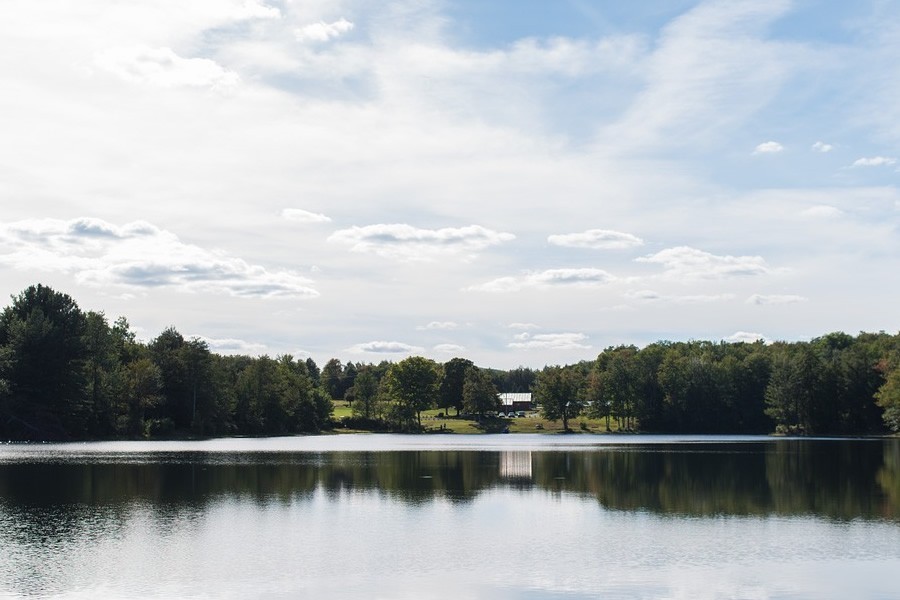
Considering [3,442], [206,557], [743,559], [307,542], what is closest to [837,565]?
[743,559]

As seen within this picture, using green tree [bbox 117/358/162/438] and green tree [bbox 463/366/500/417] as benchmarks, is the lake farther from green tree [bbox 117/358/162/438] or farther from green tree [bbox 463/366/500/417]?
green tree [bbox 463/366/500/417]

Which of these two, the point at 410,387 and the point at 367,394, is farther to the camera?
the point at 367,394

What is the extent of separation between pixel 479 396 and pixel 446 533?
141 m

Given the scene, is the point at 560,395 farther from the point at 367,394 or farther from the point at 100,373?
the point at 100,373

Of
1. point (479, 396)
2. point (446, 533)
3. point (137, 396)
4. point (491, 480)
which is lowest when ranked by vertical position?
point (491, 480)

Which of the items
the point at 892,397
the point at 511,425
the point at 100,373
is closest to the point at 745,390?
the point at 892,397

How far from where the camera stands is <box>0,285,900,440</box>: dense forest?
359 feet

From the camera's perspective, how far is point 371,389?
172 m

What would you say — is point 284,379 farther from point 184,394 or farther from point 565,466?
point 565,466

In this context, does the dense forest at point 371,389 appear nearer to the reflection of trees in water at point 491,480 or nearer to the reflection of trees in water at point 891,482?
the reflection of trees in water at point 491,480

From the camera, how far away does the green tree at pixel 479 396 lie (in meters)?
174

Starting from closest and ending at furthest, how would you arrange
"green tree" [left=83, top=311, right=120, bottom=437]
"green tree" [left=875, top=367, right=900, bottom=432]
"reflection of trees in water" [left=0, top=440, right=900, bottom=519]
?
"reflection of trees in water" [left=0, top=440, right=900, bottom=519] < "green tree" [left=83, top=311, right=120, bottom=437] < "green tree" [left=875, top=367, right=900, bottom=432]

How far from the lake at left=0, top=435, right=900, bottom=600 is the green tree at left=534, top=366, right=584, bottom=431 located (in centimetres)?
10152

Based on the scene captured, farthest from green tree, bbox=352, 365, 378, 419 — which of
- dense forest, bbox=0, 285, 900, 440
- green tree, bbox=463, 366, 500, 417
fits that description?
green tree, bbox=463, 366, 500, 417
